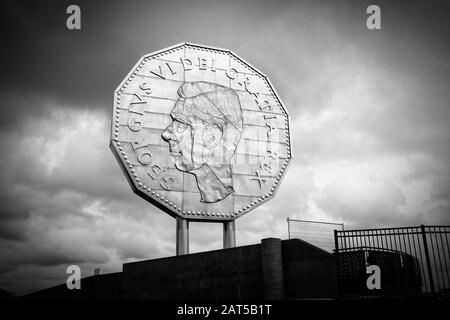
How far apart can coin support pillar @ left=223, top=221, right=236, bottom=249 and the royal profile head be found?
1.22 metres

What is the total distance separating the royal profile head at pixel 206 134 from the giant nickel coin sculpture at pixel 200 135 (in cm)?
4

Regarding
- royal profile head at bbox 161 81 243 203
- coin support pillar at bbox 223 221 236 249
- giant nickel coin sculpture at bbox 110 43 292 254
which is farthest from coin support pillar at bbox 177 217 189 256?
coin support pillar at bbox 223 221 236 249

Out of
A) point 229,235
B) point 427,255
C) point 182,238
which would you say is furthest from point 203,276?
point 427,255

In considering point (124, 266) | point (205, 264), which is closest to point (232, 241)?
point (205, 264)

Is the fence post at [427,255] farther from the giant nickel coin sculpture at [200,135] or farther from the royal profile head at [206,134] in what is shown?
the royal profile head at [206,134]

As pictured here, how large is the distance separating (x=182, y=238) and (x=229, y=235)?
2.14 metres

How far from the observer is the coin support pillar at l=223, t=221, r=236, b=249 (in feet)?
59.5

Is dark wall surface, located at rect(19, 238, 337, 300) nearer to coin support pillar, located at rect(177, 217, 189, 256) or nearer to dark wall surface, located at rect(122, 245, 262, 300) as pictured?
dark wall surface, located at rect(122, 245, 262, 300)

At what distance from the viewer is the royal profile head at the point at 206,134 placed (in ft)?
59.6

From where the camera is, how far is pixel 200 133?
1892 cm

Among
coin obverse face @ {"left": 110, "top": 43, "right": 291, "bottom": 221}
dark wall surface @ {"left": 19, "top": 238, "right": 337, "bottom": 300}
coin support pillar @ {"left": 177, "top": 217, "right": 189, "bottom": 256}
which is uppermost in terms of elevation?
coin obverse face @ {"left": 110, "top": 43, "right": 291, "bottom": 221}
